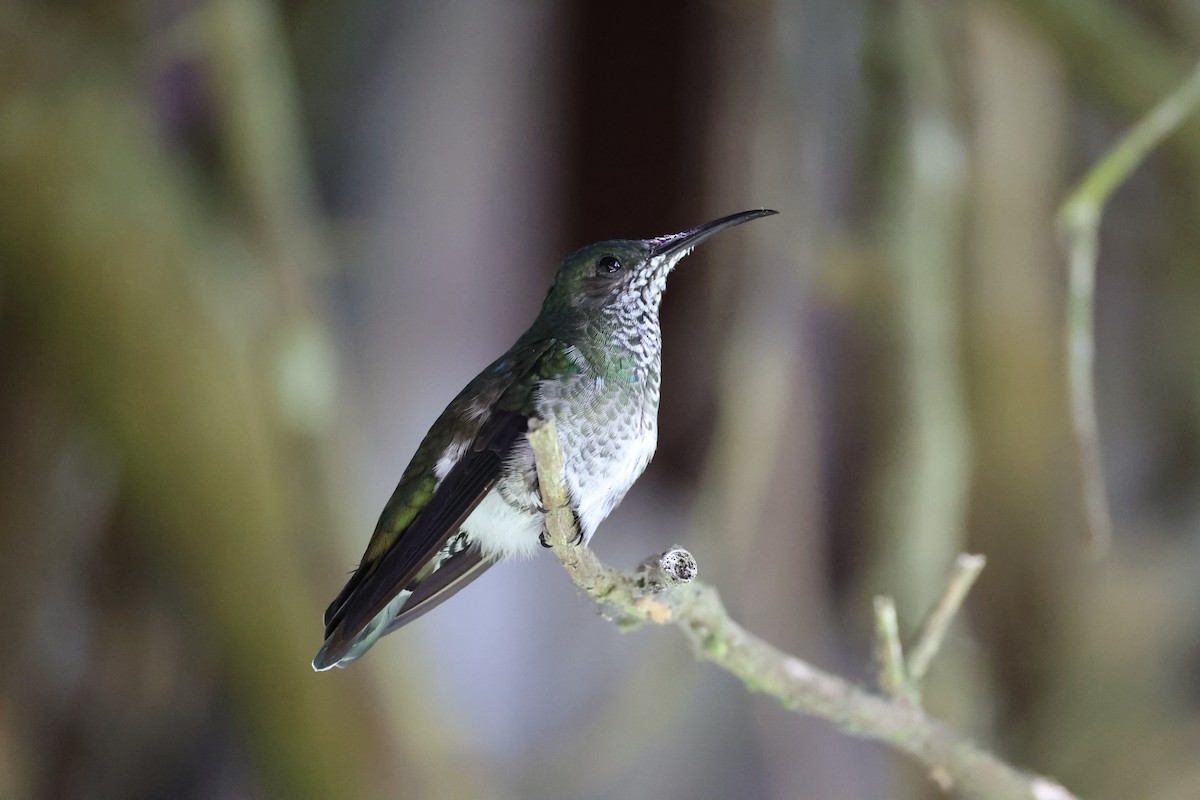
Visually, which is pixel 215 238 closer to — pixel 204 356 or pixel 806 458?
pixel 204 356

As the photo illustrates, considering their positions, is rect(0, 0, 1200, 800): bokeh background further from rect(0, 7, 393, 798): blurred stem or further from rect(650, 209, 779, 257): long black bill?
rect(650, 209, 779, 257): long black bill

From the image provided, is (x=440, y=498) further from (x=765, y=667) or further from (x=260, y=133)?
(x=260, y=133)

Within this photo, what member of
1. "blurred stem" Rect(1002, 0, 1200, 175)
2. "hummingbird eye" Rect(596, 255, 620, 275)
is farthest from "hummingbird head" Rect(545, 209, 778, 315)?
"blurred stem" Rect(1002, 0, 1200, 175)

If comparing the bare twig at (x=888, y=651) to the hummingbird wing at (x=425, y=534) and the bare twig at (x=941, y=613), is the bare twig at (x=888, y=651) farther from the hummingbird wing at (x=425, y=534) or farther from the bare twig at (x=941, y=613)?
the hummingbird wing at (x=425, y=534)

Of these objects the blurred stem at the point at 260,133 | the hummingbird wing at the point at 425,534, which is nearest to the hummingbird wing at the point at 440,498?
the hummingbird wing at the point at 425,534

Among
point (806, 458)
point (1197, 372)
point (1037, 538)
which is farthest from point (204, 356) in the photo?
point (1197, 372)

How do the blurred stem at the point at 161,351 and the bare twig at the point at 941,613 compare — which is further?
the blurred stem at the point at 161,351

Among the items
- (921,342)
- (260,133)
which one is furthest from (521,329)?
(921,342)
